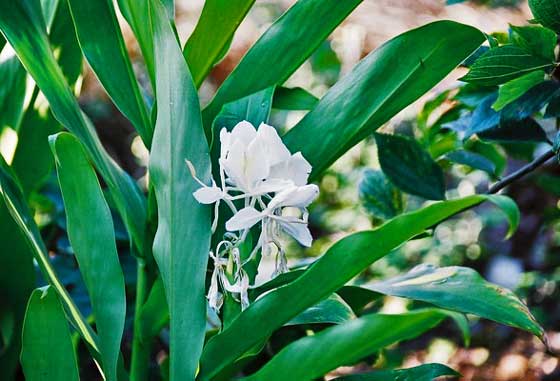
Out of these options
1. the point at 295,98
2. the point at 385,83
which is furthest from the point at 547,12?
the point at 295,98

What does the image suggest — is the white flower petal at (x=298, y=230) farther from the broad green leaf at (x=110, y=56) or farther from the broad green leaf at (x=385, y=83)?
the broad green leaf at (x=110, y=56)

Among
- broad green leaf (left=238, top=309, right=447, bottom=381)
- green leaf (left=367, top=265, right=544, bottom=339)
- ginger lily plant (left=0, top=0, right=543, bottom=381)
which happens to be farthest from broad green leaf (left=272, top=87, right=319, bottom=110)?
broad green leaf (left=238, top=309, right=447, bottom=381)

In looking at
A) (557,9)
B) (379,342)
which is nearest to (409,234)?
(379,342)

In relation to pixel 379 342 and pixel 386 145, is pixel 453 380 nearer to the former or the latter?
pixel 386 145

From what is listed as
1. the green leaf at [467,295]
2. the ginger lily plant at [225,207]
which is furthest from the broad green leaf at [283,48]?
the green leaf at [467,295]

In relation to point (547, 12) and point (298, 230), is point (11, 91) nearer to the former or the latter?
point (298, 230)

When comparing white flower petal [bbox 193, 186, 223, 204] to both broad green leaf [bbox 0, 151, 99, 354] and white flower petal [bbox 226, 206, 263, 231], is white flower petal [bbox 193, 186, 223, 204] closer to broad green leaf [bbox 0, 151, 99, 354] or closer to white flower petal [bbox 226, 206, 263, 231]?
white flower petal [bbox 226, 206, 263, 231]
